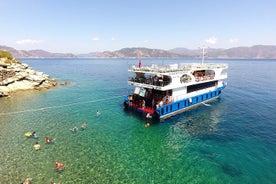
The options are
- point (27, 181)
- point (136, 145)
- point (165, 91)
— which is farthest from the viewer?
point (165, 91)

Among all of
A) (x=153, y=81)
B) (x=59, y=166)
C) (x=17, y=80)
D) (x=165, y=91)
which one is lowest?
(x=59, y=166)

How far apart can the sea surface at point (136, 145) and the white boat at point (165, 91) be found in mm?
1811

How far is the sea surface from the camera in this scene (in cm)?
1489

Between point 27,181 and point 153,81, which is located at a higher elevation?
point 153,81

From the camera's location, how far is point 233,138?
21391 mm

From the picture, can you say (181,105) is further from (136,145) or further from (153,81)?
(136,145)

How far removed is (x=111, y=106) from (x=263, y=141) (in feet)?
78.7

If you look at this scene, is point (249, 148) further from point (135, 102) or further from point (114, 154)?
point (135, 102)

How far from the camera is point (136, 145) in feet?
65.1

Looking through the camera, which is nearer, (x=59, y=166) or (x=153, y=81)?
(x=59, y=166)

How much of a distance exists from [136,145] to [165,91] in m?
11.9

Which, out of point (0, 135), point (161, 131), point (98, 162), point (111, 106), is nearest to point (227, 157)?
point (161, 131)

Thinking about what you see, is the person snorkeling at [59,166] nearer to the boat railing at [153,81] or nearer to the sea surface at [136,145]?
the sea surface at [136,145]

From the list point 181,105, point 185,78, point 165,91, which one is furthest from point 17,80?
point 185,78
